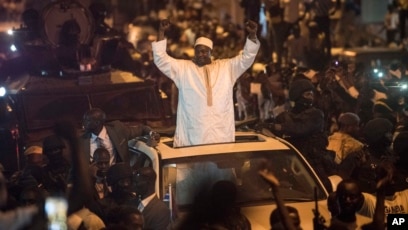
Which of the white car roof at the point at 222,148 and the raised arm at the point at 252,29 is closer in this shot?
the white car roof at the point at 222,148

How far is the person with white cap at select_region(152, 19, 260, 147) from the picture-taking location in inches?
326

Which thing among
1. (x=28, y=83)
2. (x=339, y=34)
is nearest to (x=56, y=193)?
(x=28, y=83)

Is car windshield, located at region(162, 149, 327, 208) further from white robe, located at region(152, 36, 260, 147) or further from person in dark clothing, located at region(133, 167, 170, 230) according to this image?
white robe, located at region(152, 36, 260, 147)

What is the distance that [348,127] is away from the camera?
888 centimetres

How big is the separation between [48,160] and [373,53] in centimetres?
1533

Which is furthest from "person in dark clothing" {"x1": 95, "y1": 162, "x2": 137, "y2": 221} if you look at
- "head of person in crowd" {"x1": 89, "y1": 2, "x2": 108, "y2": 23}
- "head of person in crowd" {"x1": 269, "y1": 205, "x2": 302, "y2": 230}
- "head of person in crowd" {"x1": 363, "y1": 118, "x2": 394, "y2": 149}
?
"head of person in crowd" {"x1": 89, "y1": 2, "x2": 108, "y2": 23}

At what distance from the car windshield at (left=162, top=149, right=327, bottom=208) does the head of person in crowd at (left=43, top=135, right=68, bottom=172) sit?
2.90ft

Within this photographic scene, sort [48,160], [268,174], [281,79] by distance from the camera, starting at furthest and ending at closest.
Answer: [281,79] < [48,160] < [268,174]

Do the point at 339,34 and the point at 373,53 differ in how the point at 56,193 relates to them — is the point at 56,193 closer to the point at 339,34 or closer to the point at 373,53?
the point at 373,53

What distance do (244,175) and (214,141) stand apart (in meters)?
1.04

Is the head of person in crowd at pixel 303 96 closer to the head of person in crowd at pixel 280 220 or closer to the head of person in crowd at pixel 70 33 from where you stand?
the head of person in crowd at pixel 70 33

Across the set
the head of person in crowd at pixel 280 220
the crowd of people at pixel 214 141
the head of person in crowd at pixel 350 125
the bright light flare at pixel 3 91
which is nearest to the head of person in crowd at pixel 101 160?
the crowd of people at pixel 214 141

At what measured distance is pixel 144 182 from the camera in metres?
6.61

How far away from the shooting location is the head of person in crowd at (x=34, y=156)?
329 inches
